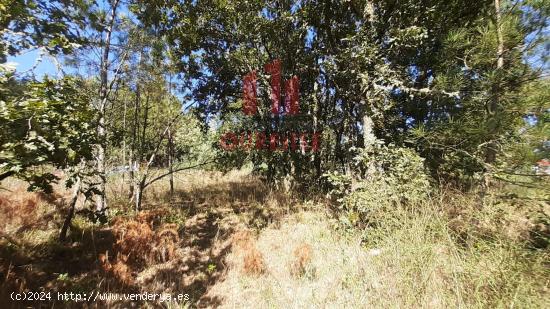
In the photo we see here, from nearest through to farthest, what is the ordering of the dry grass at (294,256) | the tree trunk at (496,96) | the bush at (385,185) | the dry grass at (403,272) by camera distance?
the dry grass at (403,272) < the dry grass at (294,256) < the tree trunk at (496,96) < the bush at (385,185)

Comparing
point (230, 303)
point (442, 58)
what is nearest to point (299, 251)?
point (230, 303)

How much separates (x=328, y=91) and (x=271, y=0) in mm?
3492

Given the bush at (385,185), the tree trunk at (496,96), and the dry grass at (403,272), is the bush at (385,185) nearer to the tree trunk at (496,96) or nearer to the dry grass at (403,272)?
the dry grass at (403,272)

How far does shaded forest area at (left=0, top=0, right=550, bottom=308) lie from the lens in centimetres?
288

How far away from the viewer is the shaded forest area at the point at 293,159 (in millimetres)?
2881

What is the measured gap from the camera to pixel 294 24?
25.0ft

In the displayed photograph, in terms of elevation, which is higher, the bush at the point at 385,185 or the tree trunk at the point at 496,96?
the tree trunk at the point at 496,96

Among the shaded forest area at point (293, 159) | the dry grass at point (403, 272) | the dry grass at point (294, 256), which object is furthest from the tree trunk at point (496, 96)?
the dry grass at point (403, 272)

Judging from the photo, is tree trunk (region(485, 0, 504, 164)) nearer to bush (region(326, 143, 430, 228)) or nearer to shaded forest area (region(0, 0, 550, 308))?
shaded forest area (region(0, 0, 550, 308))

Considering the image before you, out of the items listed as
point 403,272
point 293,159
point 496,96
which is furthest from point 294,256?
point 293,159

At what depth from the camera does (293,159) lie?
866cm

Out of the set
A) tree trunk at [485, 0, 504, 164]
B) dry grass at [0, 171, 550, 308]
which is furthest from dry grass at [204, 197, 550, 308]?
tree trunk at [485, 0, 504, 164]

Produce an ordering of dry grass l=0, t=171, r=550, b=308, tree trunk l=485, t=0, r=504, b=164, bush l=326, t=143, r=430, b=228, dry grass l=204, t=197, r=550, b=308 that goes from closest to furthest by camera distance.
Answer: dry grass l=204, t=197, r=550, b=308 → dry grass l=0, t=171, r=550, b=308 → tree trunk l=485, t=0, r=504, b=164 → bush l=326, t=143, r=430, b=228

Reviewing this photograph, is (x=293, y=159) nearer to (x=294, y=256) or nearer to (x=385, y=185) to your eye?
(x=385, y=185)
